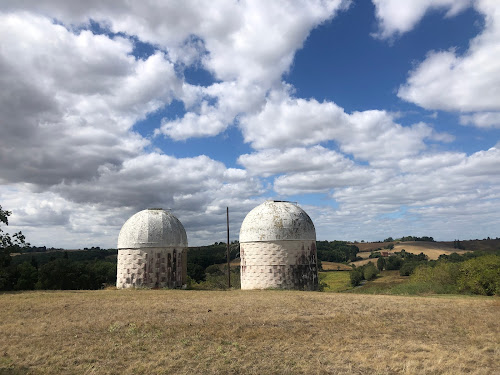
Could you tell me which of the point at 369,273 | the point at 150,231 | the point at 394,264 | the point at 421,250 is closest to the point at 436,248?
the point at 421,250

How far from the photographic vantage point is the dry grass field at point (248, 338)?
8.93m

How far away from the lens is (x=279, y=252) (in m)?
28.1

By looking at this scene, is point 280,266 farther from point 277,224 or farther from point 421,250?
point 421,250

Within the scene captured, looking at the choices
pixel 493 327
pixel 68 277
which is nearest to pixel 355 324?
pixel 493 327

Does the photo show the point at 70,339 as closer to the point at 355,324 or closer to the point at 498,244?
the point at 355,324

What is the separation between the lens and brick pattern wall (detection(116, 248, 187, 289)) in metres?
28.7

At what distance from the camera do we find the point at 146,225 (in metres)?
29.9

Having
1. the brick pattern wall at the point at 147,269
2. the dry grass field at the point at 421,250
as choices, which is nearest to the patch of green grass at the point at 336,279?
the dry grass field at the point at 421,250

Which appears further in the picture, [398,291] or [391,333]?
[398,291]

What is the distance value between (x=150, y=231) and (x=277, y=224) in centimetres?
1049

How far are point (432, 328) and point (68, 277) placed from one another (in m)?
43.1

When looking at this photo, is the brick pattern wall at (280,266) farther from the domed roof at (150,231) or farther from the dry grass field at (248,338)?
the dry grass field at (248,338)

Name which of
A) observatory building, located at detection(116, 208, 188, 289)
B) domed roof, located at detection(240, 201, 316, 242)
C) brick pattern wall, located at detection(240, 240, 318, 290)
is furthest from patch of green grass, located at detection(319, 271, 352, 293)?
observatory building, located at detection(116, 208, 188, 289)

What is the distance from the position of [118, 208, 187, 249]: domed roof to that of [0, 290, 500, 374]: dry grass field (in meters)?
11.5
